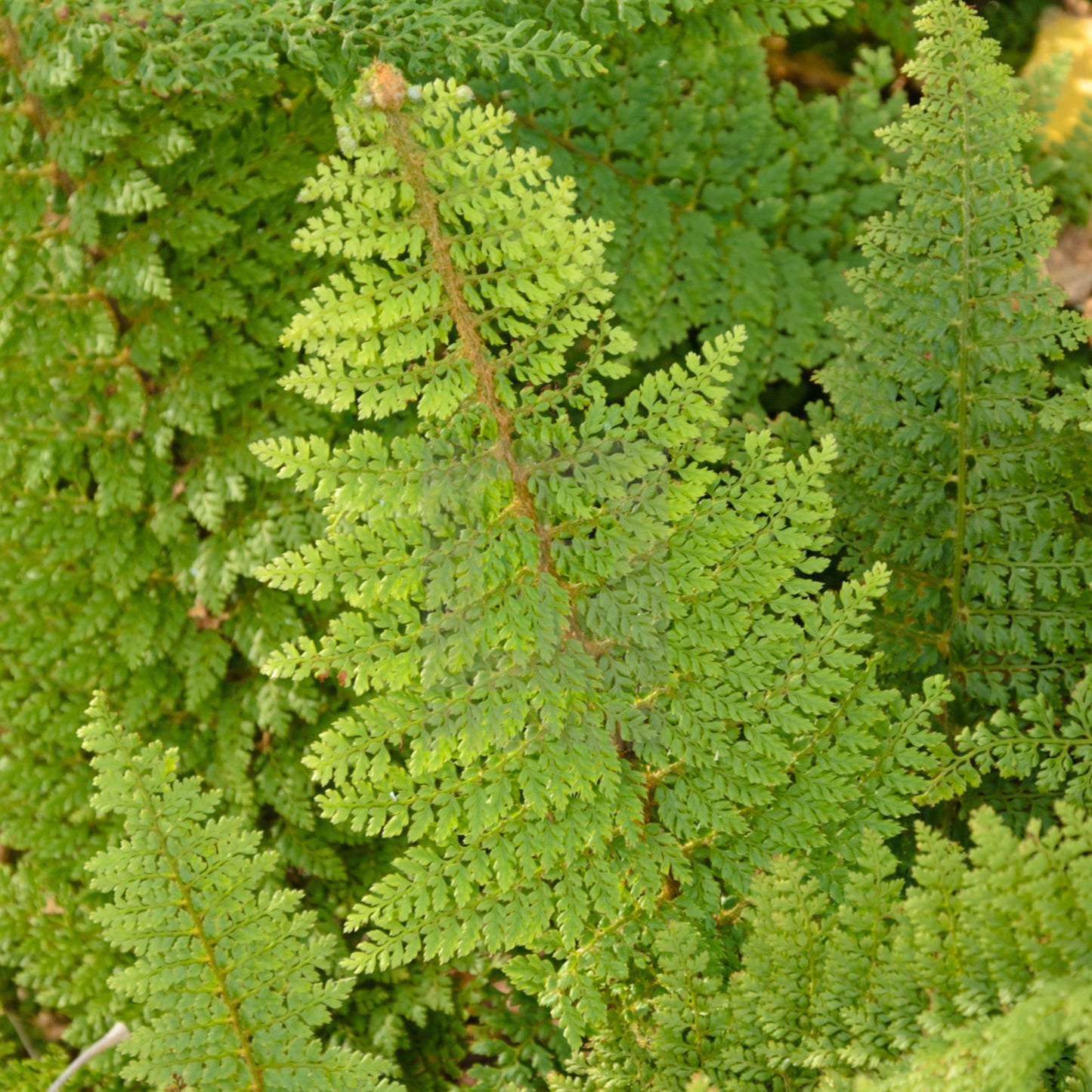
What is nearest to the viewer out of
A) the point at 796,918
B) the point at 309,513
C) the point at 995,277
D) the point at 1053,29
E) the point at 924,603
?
the point at 796,918

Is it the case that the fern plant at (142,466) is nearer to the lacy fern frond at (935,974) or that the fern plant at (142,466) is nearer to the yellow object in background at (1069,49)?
the lacy fern frond at (935,974)

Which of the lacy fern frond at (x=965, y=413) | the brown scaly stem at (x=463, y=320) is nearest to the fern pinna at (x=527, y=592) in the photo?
the brown scaly stem at (x=463, y=320)

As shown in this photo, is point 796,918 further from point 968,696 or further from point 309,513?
point 309,513

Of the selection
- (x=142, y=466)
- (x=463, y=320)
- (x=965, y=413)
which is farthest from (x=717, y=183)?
(x=142, y=466)

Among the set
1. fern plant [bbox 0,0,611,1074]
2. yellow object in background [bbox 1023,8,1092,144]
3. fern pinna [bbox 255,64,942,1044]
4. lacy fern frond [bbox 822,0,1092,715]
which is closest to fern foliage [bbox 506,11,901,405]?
fern plant [bbox 0,0,611,1074]

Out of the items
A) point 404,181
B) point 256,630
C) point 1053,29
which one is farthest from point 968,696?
point 1053,29

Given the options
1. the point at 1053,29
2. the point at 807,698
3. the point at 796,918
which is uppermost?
the point at 1053,29
